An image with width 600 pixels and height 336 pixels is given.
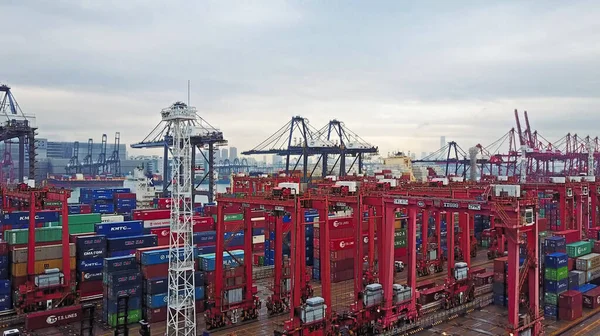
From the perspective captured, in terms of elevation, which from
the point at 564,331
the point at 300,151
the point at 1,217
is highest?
the point at 300,151

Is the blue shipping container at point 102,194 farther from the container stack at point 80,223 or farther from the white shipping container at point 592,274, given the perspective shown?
the white shipping container at point 592,274

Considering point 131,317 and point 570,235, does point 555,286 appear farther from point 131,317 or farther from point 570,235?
point 131,317

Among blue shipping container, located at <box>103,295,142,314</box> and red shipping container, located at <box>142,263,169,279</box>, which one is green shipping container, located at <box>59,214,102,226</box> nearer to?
blue shipping container, located at <box>103,295,142,314</box>

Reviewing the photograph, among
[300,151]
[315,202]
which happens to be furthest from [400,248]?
[300,151]

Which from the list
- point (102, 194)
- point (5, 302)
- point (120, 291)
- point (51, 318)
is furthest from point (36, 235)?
point (102, 194)

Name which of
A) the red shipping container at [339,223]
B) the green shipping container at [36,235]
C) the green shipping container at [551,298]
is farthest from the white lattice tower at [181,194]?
the green shipping container at [551,298]

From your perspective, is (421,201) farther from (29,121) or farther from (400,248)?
(29,121)
